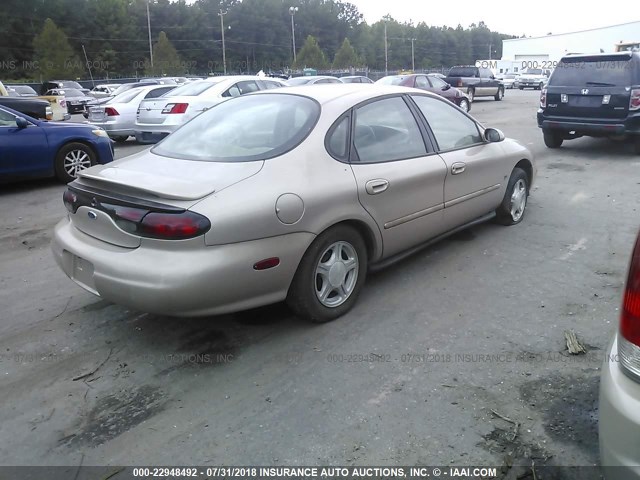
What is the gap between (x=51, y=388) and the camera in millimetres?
3199

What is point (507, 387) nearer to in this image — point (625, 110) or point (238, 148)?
point (238, 148)

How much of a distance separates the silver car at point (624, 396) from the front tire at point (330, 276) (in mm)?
1898

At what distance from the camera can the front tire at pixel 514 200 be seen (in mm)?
5719

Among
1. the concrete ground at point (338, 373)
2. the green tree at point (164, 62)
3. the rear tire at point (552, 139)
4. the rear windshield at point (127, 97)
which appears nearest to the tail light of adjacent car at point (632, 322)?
the concrete ground at point (338, 373)

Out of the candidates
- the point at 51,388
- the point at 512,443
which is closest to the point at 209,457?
the point at 51,388

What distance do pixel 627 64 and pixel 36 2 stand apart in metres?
81.0

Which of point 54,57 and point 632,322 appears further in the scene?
point 54,57

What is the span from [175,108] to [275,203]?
29.5ft

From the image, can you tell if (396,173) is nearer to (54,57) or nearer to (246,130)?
(246,130)

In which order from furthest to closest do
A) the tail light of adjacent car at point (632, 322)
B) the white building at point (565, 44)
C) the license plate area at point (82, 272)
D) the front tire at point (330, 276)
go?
1. the white building at point (565, 44)
2. the front tire at point (330, 276)
3. the license plate area at point (82, 272)
4. the tail light of adjacent car at point (632, 322)

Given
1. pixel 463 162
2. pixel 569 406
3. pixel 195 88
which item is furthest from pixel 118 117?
pixel 569 406

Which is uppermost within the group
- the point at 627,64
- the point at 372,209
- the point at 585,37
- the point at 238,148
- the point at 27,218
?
the point at 585,37

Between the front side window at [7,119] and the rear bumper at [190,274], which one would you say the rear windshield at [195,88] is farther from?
the rear bumper at [190,274]

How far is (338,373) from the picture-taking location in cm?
327
